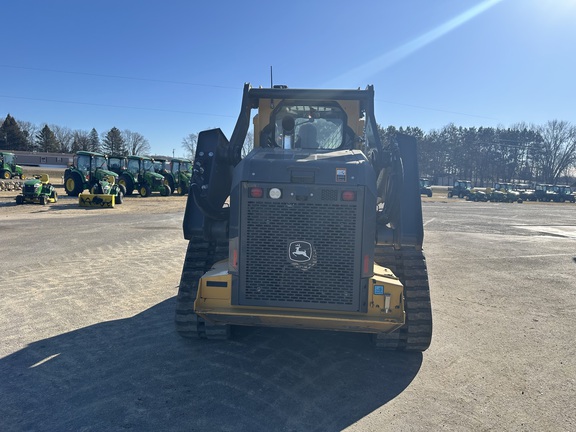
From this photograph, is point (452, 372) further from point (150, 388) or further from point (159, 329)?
point (159, 329)

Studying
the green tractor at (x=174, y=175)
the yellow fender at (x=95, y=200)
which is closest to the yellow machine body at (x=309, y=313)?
the yellow fender at (x=95, y=200)

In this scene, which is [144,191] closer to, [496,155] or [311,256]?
[311,256]

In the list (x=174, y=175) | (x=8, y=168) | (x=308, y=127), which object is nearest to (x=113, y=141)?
(x=8, y=168)

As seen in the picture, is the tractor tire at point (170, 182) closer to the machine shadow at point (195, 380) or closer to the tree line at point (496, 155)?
the machine shadow at point (195, 380)

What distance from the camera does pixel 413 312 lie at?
4.16 metres

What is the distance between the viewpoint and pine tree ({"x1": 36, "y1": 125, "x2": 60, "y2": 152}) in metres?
89.3

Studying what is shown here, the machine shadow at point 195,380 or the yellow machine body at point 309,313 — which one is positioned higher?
the yellow machine body at point 309,313

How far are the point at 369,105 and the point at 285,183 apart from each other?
6.10 feet

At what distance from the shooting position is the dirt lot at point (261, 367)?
313 cm

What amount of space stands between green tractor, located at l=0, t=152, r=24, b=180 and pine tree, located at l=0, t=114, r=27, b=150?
55894 mm

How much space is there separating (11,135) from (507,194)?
92520 millimetres

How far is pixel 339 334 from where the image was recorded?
15.8 feet

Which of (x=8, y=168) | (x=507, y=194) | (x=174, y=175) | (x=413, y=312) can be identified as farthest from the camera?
(x=507, y=194)

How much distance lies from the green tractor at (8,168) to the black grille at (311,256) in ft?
132
